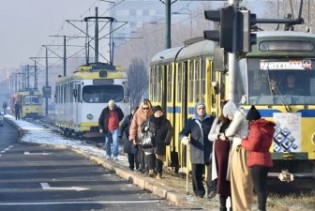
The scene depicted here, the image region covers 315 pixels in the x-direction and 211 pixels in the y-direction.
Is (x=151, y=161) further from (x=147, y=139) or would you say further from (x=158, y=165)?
(x=147, y=139)

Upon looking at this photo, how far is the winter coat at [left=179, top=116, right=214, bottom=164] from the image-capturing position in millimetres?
17859

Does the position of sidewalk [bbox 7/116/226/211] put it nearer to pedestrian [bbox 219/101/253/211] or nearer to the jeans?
the jeans

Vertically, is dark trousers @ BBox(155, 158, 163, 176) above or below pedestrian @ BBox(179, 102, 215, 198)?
below

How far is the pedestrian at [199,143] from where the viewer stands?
17828 mm

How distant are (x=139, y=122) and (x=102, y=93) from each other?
2356cm

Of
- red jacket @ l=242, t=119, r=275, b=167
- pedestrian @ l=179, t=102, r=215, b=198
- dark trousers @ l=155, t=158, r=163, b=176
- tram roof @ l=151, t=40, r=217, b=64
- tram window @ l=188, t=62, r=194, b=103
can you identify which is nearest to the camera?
red jacket @ l=242, t=119, r=275, b=167

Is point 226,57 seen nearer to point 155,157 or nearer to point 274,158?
point 274,158

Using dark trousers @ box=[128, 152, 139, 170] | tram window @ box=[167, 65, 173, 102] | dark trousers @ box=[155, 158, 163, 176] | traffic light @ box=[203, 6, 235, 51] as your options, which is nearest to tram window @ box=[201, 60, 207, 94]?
dark trousers @ box=[155, 158, 163, 176]

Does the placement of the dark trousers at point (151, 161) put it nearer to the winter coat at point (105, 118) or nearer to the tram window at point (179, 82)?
the tram window at point (179, 82)

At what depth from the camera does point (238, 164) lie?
14078mm

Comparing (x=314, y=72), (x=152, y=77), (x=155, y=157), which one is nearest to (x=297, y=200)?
(x=314, y=72)

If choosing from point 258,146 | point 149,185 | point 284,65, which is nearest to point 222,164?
point 258,146

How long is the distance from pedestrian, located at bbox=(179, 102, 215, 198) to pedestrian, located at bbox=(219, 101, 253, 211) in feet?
11.7

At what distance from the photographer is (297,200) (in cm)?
1739
